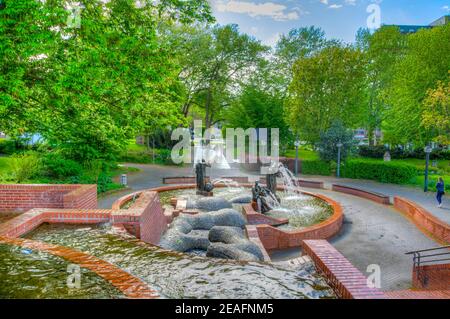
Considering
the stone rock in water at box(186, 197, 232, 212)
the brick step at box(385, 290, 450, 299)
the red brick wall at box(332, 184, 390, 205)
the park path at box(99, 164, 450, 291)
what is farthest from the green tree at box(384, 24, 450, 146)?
the brick step at box(385, 290, 450, 299)

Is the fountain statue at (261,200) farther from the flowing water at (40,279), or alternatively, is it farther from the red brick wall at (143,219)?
the flowing water at (40,279)

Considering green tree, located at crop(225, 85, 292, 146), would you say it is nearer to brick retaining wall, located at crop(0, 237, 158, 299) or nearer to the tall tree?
the tall tree

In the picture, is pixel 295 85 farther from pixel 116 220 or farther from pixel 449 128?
pixel 116 220

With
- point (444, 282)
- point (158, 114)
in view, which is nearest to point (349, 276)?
point (444, 282)

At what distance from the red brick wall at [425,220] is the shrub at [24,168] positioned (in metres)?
16.3

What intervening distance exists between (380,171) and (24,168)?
2141 centimetres

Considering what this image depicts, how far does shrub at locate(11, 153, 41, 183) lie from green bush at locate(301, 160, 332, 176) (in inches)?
756

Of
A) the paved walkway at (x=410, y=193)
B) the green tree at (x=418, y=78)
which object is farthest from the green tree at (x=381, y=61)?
the paved walkway at (x=410, y=193)

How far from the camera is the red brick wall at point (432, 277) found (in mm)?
7660

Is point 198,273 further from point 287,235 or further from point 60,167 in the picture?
point 60,167

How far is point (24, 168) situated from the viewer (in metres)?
15.1

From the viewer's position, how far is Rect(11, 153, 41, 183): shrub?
48.6 feet

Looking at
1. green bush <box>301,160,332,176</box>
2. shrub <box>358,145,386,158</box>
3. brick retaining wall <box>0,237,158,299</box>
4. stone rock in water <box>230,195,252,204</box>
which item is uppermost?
shrub <box>358,145,386,158</box>
